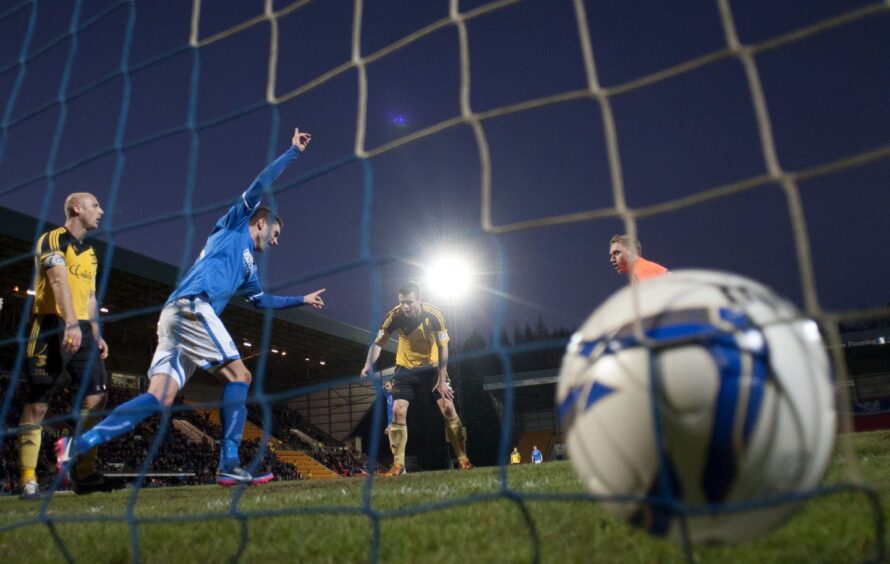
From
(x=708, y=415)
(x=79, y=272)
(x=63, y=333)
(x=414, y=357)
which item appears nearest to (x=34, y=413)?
(x=63, y=333)

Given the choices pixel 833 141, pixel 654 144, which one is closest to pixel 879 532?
pixel 654 144

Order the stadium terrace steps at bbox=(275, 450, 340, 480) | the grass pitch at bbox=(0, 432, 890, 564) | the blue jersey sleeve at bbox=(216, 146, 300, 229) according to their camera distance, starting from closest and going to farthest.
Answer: the grass pitch at bbox=(0, 432, 890, 564) → the blue jersey sleeve at bbox=(216, 146, 300, 229) → the stadium terrace steps at bbox=(275, 450, 340, 480)

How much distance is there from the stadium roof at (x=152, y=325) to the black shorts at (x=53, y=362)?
6.41 meters

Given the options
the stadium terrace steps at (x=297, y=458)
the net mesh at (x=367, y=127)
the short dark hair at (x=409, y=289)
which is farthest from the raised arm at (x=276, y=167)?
the stadium terrace steps at (x=297, y=458)

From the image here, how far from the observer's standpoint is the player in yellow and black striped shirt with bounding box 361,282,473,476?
314 inches

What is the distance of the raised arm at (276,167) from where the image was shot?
413 centimetres

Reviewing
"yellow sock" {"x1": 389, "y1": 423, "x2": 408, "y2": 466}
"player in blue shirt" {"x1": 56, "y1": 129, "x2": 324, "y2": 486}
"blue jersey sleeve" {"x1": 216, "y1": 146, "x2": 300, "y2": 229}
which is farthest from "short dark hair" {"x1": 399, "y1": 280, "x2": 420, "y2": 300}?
"blue jersey sleeve" {"x1": 216, "y1": 146, "x2": 300, "y2": 229}

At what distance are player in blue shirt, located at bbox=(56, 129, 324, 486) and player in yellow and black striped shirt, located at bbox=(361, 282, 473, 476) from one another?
309 cm

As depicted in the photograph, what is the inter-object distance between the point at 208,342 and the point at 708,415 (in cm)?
379

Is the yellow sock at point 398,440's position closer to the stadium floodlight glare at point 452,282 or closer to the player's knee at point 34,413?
the player's knee at point 34,413

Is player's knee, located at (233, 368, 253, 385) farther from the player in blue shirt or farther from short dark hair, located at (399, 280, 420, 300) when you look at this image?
short dark hair, located at (399, 280, 420, 300)

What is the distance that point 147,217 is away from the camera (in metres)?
3.88

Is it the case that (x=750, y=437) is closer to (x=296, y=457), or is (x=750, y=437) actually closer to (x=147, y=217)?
(x=147, y=217)

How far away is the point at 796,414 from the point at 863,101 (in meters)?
67.6
